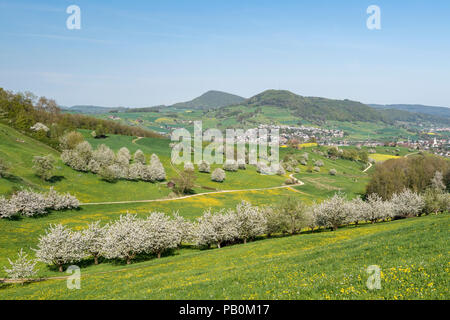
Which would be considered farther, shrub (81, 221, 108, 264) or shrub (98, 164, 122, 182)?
shrub (98, 164, 122, 182)

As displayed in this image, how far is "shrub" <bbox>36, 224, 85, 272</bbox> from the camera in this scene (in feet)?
128

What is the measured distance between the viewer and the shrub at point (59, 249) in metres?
39.0

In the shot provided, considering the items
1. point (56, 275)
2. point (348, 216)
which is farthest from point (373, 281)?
point (348, 216)

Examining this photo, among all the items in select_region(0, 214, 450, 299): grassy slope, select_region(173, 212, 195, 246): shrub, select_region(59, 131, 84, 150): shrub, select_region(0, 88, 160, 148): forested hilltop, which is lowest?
select_region(173, 212, 195, 246): shrub

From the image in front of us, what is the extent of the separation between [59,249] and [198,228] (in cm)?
2246

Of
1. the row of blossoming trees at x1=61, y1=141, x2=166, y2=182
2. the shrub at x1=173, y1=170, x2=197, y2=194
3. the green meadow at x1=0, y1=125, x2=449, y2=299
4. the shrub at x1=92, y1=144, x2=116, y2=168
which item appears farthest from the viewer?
the shrub at x1=92, y1=144, x2=116, y2=168

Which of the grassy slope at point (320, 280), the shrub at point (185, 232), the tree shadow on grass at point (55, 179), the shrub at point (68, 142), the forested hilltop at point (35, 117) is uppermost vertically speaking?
the forested hilltop at point (35, 117)

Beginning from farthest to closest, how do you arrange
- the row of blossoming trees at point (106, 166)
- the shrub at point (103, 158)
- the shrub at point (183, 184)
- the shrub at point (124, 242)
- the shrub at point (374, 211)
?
the shrub at point (103, 158)
the shrub at point (183, 184)
the row of blossoming trees at point (106, 166)
the shrub at point (374, 211)
the shrub at point (124, 242)

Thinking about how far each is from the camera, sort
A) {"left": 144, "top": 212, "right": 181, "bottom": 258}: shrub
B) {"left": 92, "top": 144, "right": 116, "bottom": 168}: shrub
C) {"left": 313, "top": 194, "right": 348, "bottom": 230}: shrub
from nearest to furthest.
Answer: {"left": 144, "top": 212, "right": 181, "bottom": 258}: shrub
{"left": 313, "top": 194, "right": 348, "bottom": 230}: shrub
{"left": 92, "top": 144, "right": 116, "bottom": 168}: shrub

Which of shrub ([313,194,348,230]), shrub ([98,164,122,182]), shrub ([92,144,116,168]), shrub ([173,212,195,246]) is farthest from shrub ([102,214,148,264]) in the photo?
shrub ([92,144,116,168])

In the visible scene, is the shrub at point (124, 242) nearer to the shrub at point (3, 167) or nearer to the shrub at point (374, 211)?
the shrub at point (3, 167)

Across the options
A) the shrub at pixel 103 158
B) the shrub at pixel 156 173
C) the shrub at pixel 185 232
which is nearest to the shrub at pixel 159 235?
the shrub at pixel 185 232

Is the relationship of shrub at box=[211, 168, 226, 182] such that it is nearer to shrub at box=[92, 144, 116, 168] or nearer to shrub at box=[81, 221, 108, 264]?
shrub at box=[92, 144, 116, 168]
